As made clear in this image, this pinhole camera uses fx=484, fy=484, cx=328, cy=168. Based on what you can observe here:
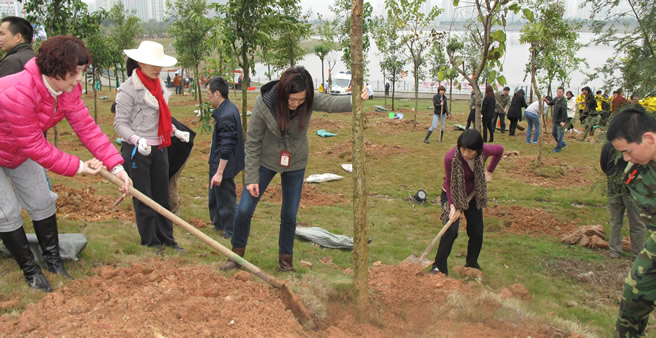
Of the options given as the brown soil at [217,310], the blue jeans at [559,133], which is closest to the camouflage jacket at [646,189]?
the brown soil at [217,310]

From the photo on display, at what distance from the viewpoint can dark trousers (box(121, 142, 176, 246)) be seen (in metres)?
4.47

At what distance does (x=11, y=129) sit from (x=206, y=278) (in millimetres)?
1731

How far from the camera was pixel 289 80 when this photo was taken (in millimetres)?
3855

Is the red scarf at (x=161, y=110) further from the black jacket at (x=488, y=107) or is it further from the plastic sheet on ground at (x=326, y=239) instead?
the black jacket at (x=488, y=107)

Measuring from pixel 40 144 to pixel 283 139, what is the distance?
181 cm

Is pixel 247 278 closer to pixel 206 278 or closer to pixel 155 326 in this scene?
pixel 206 278

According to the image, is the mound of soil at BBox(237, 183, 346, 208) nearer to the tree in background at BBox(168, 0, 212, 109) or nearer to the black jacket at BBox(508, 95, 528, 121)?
the black jacket at BBox(508, 95, 528, 121)

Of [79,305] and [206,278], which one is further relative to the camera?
[206,278]

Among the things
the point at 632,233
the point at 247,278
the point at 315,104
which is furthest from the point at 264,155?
the point at 632,233

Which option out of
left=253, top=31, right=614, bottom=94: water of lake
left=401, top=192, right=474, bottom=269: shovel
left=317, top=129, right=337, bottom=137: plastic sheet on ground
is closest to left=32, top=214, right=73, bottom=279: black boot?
left=401, top=192, right=474, bottom=269: shovel

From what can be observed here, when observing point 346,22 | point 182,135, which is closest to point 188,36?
point 346,22

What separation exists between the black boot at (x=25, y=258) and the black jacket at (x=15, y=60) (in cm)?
139

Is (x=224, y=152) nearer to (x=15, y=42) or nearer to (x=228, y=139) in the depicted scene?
(x=228, y=139)

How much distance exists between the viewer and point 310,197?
9211 millimetres
